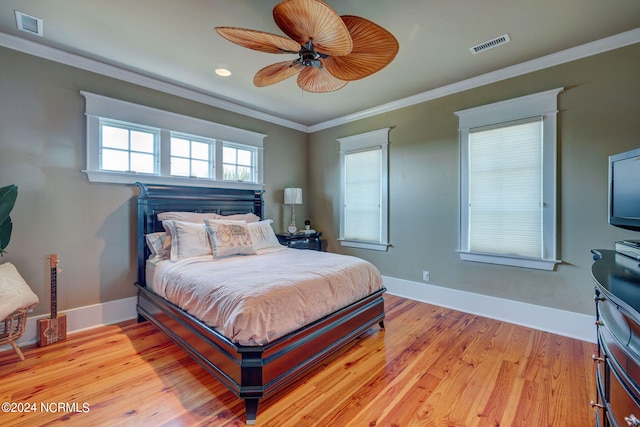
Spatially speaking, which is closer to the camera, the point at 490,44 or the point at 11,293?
the point at 11,293

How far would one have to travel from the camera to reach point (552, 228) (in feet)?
9.15

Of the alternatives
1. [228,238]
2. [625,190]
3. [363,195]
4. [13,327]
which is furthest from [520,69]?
[13,327]

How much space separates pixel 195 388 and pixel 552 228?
350 centimetres

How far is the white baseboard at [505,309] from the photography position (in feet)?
8.80

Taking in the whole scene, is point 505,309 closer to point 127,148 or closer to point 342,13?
point 342,13

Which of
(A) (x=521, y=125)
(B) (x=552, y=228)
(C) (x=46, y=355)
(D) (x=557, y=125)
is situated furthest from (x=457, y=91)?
(C) (x=46, y=355)

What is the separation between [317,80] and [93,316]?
10.8 ft

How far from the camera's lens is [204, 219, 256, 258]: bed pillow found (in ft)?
9.68

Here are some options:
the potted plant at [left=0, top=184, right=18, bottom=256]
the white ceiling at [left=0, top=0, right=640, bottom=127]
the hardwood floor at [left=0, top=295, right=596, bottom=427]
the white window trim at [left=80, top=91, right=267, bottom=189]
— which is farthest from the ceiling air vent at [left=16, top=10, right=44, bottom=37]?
the hardwood floor at [left=0, top=295, right=596, bottom=427]

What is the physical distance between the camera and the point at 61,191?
274 cm

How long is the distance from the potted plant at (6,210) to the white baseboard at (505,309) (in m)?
4.13

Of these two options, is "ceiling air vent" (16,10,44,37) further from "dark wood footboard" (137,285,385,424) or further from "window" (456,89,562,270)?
"window" (456,89,562,270)

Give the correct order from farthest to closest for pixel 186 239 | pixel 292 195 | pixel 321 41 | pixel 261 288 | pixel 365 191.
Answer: pixel 292 195 → pixel 365 191 → pixel 186 239 → pixel 261 288 → pixel 321 41

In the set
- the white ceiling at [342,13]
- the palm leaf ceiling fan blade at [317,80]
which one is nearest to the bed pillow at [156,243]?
the white ceiling at [342,13]
